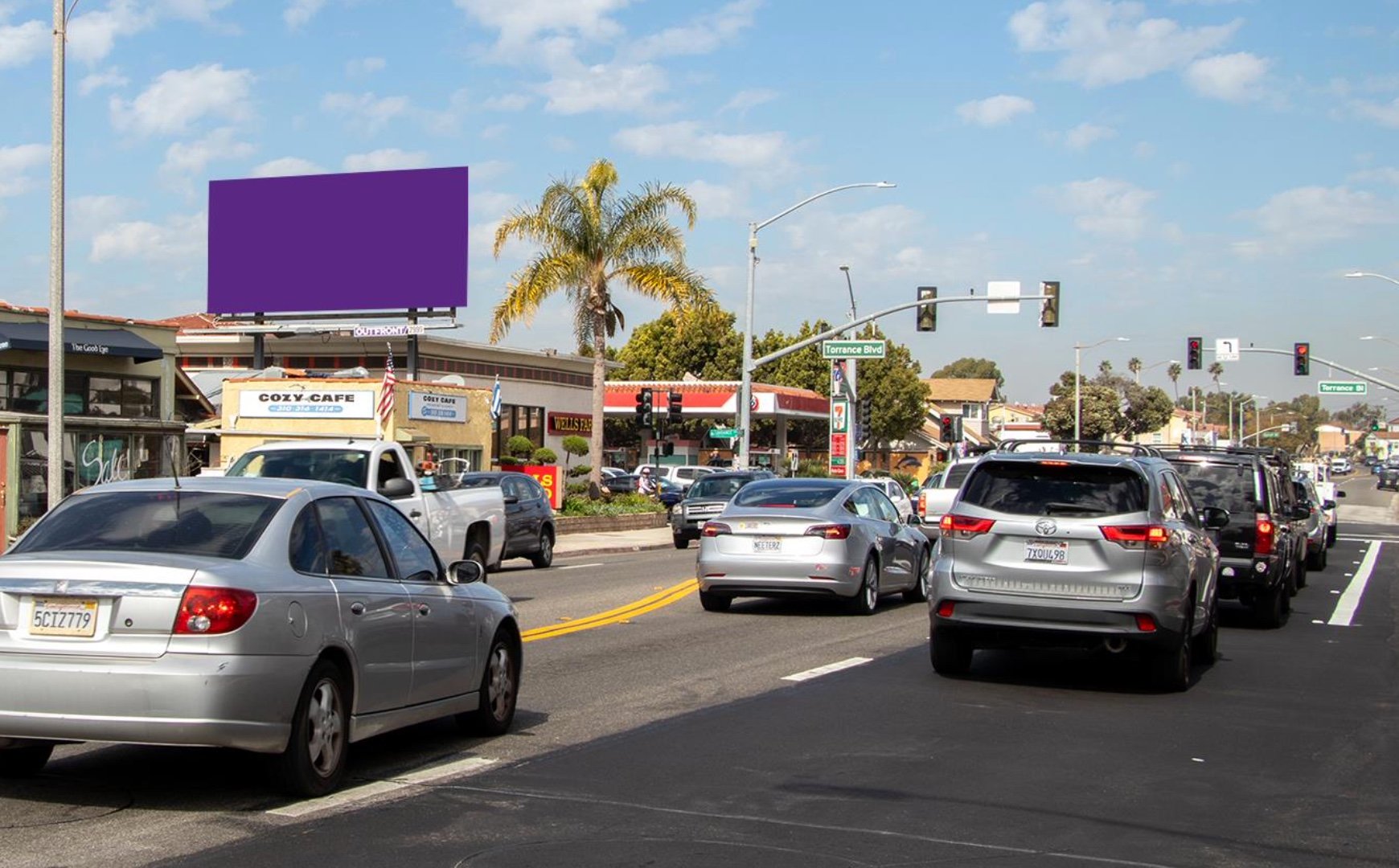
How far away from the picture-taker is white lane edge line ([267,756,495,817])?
7.32m

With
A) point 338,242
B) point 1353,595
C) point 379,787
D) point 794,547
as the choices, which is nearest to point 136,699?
point 379,787

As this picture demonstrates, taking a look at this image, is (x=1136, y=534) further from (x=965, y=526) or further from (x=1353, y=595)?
(x=1353, y=595)

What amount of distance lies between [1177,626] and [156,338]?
86.6 feet

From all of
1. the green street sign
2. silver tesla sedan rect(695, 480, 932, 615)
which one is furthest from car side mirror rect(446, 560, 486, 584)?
the green street sign

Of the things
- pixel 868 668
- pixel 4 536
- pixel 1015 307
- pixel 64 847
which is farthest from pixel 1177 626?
pixel 1015 307

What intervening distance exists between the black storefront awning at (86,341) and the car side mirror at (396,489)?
48.2 ft

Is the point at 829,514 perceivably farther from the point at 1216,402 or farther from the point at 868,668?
the point at 1216,402

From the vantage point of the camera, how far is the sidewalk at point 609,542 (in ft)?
A: 110

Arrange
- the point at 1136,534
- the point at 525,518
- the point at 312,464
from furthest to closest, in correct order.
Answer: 1. the point at 525,518
2. the point at 312,464
3. the point at 1136,534

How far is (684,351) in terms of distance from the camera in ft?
293

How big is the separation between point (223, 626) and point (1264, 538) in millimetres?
13299

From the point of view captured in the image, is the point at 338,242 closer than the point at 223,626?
No

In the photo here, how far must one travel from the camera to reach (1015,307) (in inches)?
1587

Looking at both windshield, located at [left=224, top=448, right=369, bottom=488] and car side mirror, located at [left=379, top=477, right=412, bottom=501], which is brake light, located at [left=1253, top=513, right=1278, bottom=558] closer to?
car side mirror, located at [left=379, top=477, right=412, bottom=501]
